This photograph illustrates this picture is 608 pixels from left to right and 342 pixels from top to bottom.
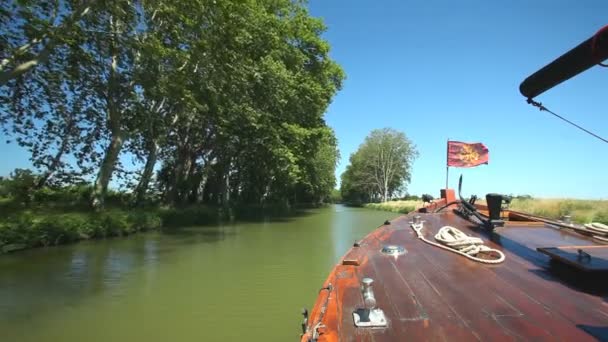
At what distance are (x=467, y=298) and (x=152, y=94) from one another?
14.3 metres

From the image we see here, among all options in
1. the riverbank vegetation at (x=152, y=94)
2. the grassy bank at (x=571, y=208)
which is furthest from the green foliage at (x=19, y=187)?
the grassy bank at (x=571, y=208)

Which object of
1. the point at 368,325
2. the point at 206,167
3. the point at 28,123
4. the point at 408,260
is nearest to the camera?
the point at 368,325

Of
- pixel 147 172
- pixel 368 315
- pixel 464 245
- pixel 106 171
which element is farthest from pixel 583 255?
pixel 147 172

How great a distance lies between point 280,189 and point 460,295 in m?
40.3

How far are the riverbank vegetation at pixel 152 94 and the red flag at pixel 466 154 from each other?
850 cm

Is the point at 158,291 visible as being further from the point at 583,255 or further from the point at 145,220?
the point at 145,220

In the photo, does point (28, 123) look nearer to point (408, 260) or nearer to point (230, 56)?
point (230, 56)

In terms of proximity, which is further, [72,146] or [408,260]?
[72,146]

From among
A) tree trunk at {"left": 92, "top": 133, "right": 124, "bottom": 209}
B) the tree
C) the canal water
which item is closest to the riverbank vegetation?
tree trunk at {"left": 92, "top": 133, "right": 124, "bottom": 209}

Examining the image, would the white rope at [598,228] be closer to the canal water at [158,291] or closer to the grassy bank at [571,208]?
the canal water at [158,291]

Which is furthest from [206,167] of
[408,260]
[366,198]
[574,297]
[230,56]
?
[366,198]

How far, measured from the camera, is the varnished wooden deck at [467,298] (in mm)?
2023

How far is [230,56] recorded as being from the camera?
11.8 meters

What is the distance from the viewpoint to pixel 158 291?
21.8 feet
